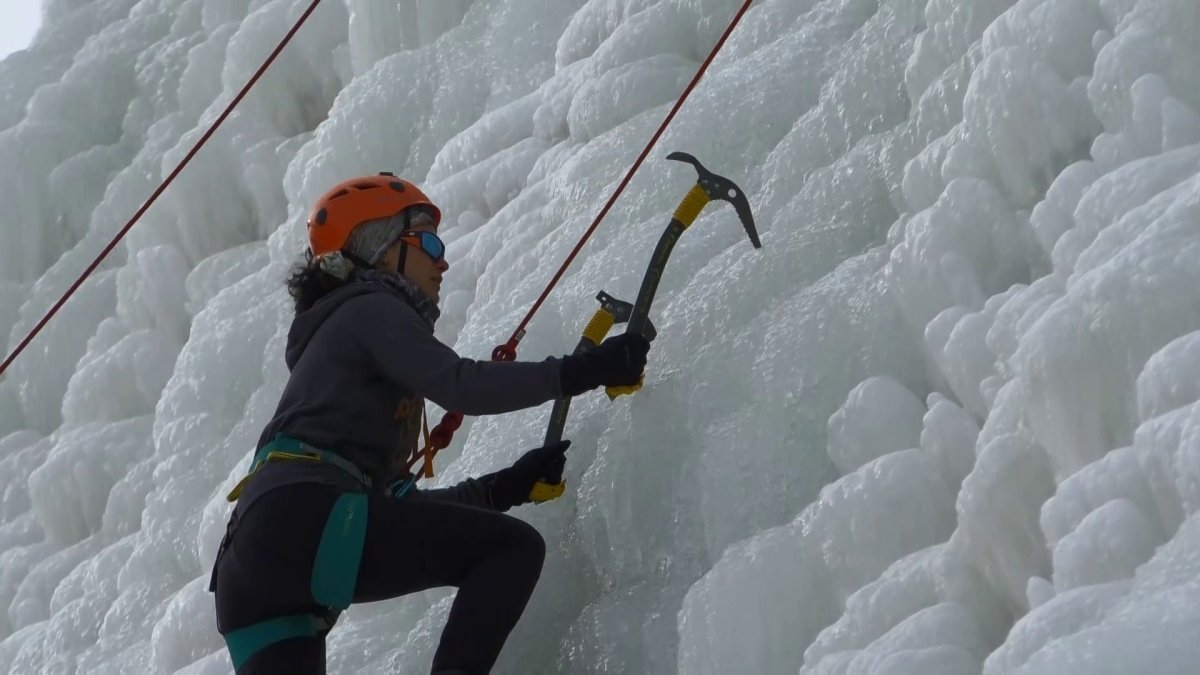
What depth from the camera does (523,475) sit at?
11.8ft

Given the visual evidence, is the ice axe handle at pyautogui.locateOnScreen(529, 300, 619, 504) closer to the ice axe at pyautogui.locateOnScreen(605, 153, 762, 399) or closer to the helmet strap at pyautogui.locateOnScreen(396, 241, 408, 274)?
the ice axe at pyautogui.locateOnScreen(605, 153, 762, 399)

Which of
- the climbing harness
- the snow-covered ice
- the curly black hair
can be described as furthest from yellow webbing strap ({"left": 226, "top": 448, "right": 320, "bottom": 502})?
the snow-covered ice

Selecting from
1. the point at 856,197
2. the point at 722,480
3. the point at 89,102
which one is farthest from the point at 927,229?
the point at 89,102

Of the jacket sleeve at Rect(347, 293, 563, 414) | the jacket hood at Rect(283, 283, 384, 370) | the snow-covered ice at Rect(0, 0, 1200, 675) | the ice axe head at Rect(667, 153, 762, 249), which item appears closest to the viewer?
the snow-covered ice at Rect(0, 0, 1200, 675)

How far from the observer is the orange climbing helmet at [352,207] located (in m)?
3.55

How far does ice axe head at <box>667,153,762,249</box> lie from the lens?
3.74m

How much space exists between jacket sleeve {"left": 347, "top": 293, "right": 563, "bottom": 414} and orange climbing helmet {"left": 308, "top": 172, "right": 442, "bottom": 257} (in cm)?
33

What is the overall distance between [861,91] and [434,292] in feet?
3.77

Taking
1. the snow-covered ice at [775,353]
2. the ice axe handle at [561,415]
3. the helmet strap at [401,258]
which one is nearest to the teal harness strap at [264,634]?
the snow-covered ice at [775,353]

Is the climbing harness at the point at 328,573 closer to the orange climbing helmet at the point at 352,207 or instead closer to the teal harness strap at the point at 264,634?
the teal harness strap at the point at 264,634

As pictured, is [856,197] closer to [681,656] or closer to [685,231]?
[685,231]

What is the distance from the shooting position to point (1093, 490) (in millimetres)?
2625

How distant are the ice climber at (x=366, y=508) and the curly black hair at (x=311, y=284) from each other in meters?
0.08

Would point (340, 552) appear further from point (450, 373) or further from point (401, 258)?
point (401, 258)
